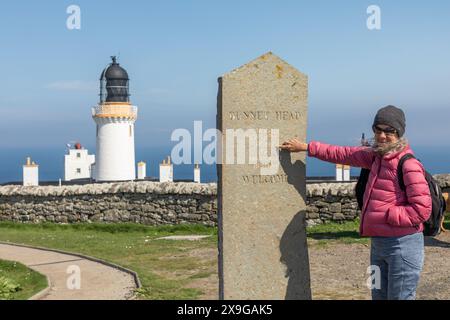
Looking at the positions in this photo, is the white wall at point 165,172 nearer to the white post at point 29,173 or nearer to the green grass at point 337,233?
the white post at point 29,173

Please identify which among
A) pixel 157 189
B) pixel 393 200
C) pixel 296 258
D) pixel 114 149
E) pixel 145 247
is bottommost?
pixel 145 247

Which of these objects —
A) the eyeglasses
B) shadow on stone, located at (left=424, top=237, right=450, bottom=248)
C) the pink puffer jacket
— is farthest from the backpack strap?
shadow on stone, located at (left=424, top=237, right=450, bottom=248)

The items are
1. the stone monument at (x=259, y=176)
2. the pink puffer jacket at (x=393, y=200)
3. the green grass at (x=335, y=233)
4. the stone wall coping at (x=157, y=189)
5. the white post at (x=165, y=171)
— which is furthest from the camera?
the white post at (x=165, y=171)

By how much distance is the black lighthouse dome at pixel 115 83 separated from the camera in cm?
4450

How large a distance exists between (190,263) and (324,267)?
8.27 feet

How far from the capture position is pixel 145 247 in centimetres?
1449

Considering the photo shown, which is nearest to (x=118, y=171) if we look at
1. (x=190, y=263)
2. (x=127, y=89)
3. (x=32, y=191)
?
(x=127, y=89)

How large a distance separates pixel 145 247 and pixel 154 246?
21 cm

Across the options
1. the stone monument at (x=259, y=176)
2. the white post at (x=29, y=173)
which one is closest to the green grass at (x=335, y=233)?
the stone monument at (x=259, y=176)

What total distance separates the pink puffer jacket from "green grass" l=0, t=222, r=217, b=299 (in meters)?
3.92

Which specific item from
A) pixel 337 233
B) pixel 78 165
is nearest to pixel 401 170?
pixel 337 233

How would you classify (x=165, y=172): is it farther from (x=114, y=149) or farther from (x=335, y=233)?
(x=335, y=233)

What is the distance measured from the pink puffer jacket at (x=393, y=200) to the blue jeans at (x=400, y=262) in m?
0.07
